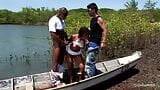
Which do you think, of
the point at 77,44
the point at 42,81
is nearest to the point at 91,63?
the point at 77,44

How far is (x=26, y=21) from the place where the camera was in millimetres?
92188

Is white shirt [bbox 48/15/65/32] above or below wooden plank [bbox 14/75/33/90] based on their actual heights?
above

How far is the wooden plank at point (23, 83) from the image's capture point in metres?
9.37

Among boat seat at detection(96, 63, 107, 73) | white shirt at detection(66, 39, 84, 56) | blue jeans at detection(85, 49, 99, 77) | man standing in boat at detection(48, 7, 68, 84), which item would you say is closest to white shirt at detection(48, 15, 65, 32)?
man standing in boat at detection(48, 7, 68, 84)

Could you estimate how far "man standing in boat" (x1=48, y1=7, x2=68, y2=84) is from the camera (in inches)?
350

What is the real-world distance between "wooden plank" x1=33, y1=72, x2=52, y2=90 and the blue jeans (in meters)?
1.03

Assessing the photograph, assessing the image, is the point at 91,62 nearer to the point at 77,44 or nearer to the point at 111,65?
the point at 77,44

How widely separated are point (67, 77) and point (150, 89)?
7.29 feet

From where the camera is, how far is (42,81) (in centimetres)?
980

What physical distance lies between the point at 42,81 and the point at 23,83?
549mm

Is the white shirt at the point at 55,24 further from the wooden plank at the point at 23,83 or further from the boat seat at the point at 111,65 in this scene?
the boat seat at the point at 111,65

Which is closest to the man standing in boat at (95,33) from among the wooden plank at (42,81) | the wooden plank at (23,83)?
the wooden plank at (42,81)

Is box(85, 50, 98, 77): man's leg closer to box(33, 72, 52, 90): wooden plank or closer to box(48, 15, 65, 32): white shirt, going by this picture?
box(33, 72, 52, 90): wooden plank

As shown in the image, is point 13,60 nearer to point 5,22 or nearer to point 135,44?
point 135,44
